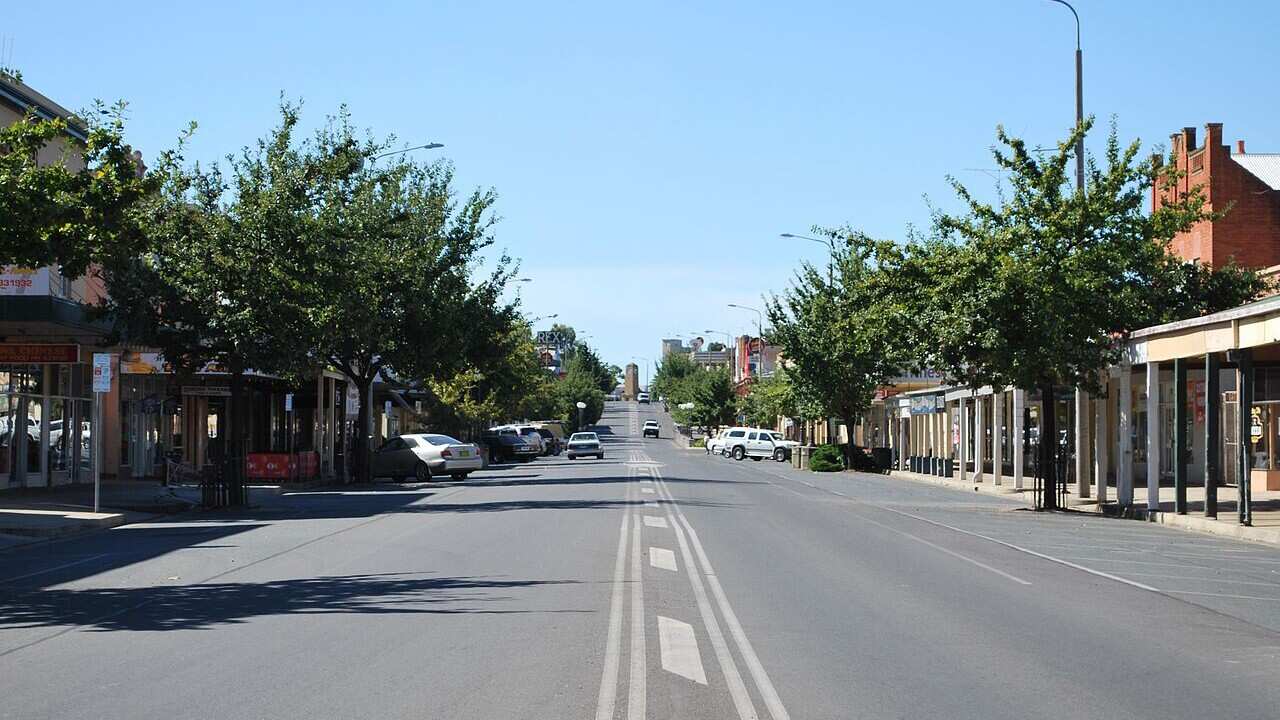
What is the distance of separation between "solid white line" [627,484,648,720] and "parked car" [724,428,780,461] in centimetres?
6313

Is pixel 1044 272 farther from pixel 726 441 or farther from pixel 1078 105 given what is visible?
pixel 726 441

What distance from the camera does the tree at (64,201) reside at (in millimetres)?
17688

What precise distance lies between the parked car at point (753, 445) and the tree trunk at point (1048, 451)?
47048 mm

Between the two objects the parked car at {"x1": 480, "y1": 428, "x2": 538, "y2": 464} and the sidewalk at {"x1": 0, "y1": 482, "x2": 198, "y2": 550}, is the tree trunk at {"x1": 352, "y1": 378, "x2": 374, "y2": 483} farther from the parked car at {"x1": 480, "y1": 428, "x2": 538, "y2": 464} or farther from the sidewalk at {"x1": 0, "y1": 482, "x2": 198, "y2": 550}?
the parked car at {"x1": 480, "y1": 428, "x2": 538, "y2": 464}

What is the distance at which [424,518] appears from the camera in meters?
25.0

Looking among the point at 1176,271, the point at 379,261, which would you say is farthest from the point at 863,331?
the point at 379,261

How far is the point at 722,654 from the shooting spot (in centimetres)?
977

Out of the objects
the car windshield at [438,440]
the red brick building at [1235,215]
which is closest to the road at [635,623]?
the car windshield at [438,440]

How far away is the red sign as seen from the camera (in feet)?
110

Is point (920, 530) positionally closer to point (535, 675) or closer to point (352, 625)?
point (352, 625)

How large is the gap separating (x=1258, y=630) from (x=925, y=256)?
730 inches

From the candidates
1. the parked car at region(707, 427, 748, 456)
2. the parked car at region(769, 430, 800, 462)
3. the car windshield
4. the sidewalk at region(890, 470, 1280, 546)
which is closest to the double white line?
the sidewalk at region(890, 470, 1280, 546)

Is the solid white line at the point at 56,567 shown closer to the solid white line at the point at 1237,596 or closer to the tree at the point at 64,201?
the tree at the point at 64,201

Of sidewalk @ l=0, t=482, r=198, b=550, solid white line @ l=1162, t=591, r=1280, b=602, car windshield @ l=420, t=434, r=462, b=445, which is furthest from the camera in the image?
car windshield @ l=420, t=434, r=462, b=445
